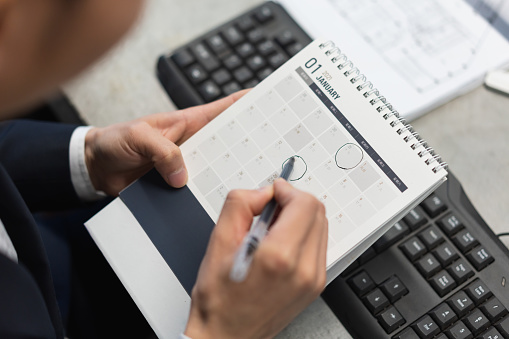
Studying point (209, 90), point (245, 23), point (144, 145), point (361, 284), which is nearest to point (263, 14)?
point (245, 23)

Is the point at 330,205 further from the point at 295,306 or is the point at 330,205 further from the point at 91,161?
the point at 91,161

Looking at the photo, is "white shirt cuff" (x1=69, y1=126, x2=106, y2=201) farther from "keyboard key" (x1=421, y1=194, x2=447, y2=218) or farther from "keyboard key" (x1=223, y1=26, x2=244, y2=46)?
"keyboard key" (x1=421, y1=194, x2=447, y2=218)

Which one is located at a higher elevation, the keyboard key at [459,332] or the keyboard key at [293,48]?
the keyboard key at [293,48]

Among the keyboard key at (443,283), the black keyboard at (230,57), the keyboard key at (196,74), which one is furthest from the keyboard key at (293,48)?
the keyboard key at (443,283)

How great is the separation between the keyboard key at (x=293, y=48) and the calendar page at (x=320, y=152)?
13 cm

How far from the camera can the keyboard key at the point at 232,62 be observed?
2.16 ft

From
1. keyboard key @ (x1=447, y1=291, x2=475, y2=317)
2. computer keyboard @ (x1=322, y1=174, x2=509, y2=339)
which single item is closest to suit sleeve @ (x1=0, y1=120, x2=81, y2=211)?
computer keyboard @ (x1=322, y1=174, x2=509, y2=339)

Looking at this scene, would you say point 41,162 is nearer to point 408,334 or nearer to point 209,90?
point 209,90

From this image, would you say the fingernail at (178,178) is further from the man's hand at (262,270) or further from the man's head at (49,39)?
the man's head at (49,39)

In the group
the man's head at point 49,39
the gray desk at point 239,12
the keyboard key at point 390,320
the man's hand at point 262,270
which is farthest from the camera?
the gray desk at point 239,12

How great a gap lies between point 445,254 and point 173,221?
0.88 ft

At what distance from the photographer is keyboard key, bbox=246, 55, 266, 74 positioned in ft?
2.15

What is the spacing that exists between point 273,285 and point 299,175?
0.42 ft

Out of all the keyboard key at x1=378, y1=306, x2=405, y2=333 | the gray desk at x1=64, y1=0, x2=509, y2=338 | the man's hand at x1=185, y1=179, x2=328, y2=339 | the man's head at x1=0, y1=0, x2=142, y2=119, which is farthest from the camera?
the gray desk at x1=64, y1=0, x2=509, y2=338
